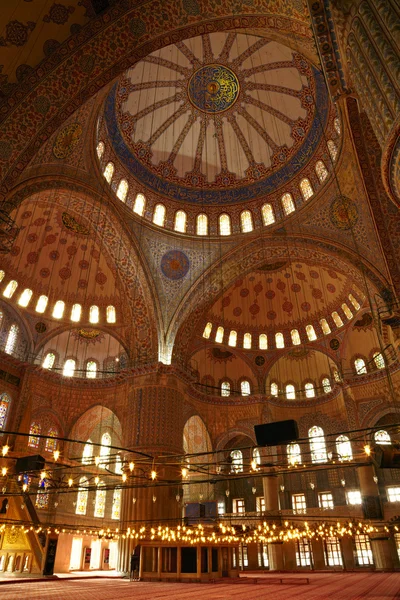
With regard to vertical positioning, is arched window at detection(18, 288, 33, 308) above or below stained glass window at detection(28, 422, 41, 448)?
above

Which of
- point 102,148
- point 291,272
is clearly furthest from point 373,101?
point 291,272

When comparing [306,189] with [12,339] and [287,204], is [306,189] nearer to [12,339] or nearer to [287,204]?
[287,204]

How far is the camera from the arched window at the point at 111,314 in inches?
753

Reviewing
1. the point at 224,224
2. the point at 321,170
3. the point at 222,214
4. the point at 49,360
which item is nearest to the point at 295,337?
the point at 224,224

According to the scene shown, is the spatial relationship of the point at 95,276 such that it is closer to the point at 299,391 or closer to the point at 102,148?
the point at 102,148

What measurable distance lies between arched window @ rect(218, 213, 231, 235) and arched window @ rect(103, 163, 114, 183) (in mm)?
4796

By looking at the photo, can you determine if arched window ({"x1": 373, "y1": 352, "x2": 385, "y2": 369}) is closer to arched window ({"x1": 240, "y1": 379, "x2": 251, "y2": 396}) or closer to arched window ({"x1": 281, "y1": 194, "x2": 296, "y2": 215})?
arched window ({"x1": 240, "y1": 379, "x2": 251, "y2": 396})

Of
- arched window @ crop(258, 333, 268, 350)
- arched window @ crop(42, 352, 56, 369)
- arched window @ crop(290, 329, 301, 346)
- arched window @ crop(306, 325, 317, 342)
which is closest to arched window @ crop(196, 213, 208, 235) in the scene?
arched window @ crop(258, 333, 268, 350)

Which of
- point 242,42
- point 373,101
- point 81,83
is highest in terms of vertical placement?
point 242,42

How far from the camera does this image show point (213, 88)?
16.9 meters

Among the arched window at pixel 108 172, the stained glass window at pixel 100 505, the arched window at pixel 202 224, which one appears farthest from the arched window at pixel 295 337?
the stained glass window at pixel 100 505

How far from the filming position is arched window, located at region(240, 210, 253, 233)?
56.4 ft

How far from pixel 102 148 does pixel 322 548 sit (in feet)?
60.8

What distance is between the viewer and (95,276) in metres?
18.6
